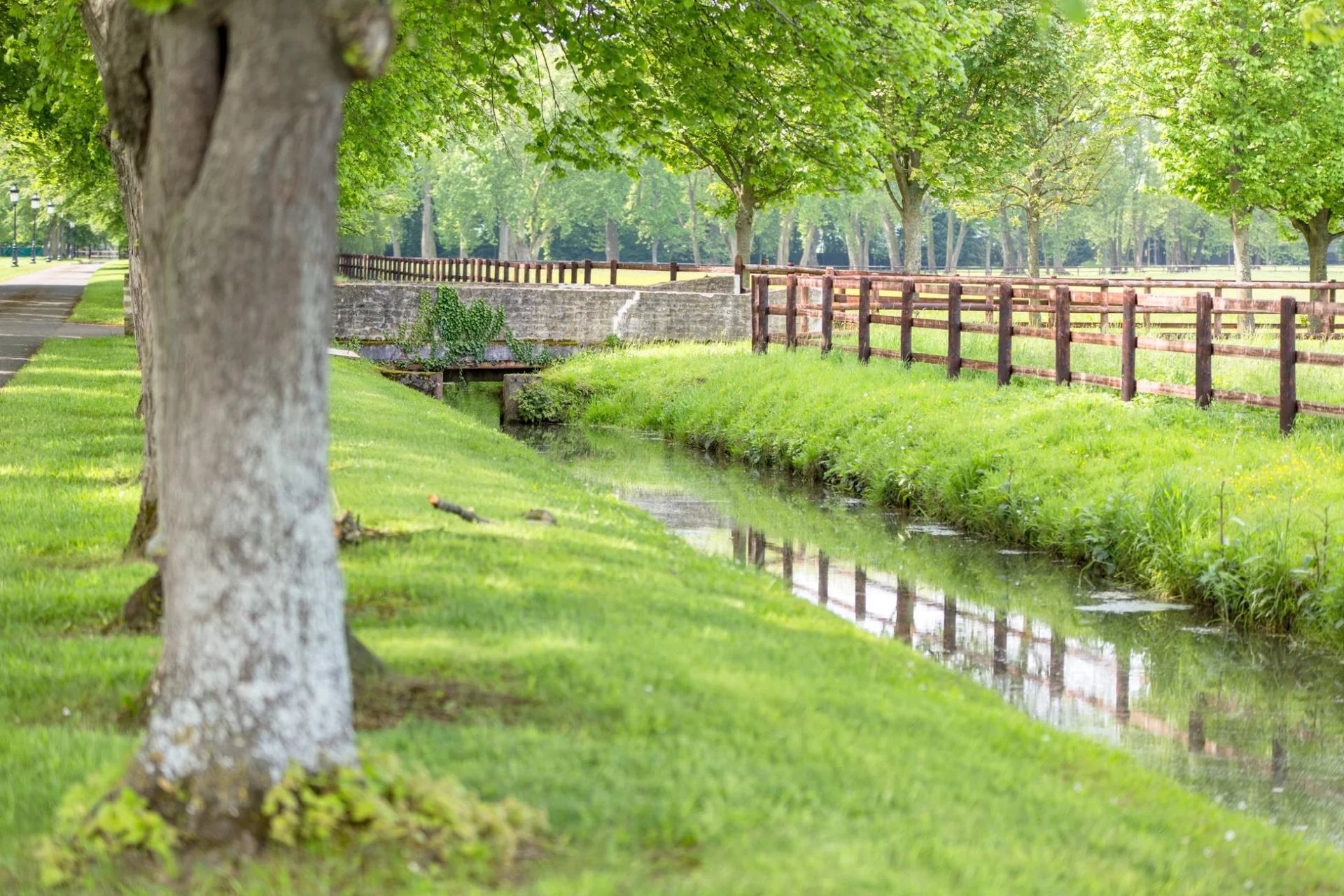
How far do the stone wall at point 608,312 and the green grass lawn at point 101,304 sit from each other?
7.20 meters

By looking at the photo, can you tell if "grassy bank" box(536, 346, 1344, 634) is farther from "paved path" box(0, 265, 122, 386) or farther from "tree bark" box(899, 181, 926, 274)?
"tree bark" box(899, 181, 926, 274)

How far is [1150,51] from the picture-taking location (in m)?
32.0

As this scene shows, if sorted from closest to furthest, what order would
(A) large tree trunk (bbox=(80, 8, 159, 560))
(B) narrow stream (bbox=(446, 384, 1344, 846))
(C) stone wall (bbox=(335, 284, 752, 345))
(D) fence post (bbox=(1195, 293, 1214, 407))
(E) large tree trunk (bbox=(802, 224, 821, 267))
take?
(A) large tree trunk (bbox=(80, 8, 159, 560)) < (B) narrow stream (bbox=(446, 384, 1344, 846)) < (D) fence post (bbox=(1195, 293, 1214, 407)) < (C) stone wall (bbox=(335, 284, 752, 345)) < (E) large tree trunk (bbox=(802, 224, 821, 267))

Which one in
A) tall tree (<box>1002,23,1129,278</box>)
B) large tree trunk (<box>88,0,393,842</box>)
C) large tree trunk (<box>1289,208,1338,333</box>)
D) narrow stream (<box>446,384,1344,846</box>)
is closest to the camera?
large tree trunk (<box>88,0,393,842</box>)

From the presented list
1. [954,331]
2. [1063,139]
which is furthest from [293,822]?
[1063,139]

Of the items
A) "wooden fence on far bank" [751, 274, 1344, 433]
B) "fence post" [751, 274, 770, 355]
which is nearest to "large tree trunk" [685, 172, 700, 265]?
"fence post" [751, 274, 770, 355]

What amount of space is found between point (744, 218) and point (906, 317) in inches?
632

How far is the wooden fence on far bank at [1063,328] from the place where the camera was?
14227 millimetres

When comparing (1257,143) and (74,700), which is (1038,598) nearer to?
(74,700)

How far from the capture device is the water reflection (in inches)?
314

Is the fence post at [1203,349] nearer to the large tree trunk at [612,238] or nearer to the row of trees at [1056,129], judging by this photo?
the row of trees at [1056,129]

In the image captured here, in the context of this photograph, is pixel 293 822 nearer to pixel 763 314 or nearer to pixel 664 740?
pixel 664 740

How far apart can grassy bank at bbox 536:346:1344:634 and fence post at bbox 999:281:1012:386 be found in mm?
221

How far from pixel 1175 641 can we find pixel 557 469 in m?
6.80
